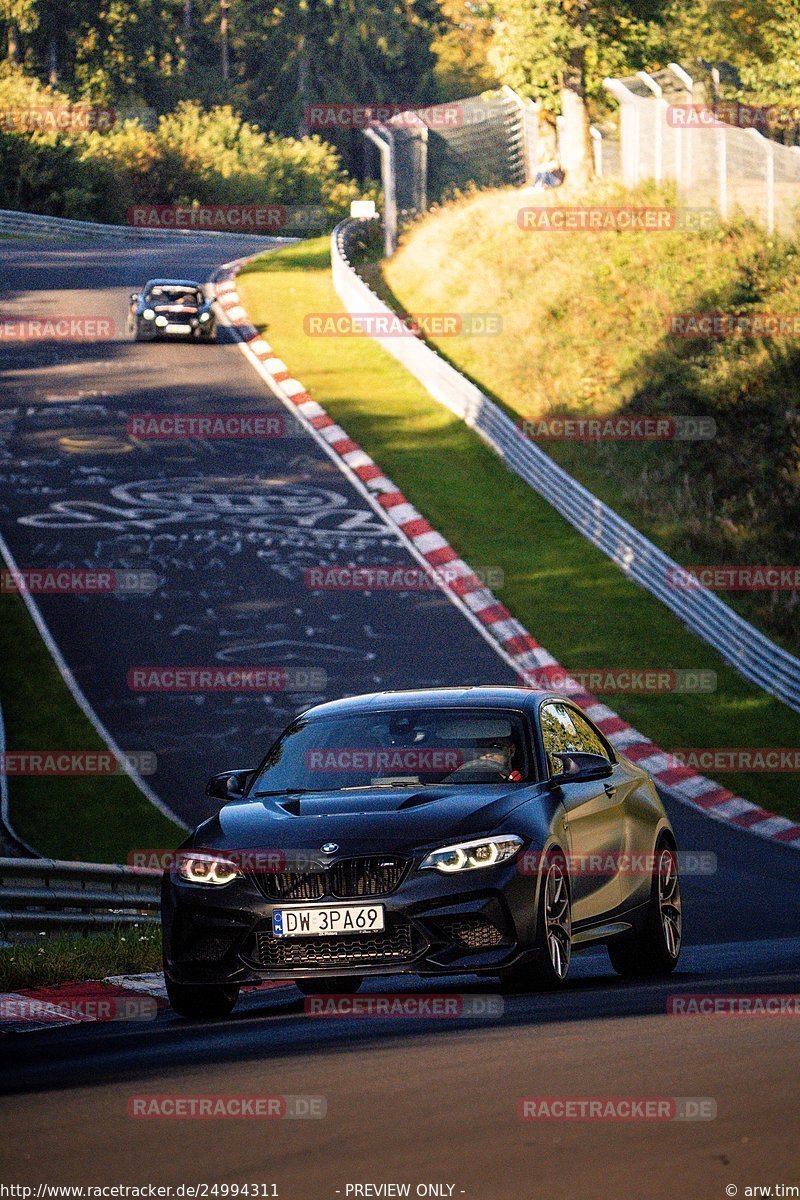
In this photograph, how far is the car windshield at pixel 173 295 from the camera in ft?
139

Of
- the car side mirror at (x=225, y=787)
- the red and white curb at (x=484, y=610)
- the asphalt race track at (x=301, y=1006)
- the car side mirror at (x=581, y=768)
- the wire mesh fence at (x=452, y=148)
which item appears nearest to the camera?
the asphalt race track at (x=301, y=1006)

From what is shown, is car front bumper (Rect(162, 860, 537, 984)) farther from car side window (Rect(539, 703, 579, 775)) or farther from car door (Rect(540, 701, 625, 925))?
car side window (Rect(539, 703, 579, 775))

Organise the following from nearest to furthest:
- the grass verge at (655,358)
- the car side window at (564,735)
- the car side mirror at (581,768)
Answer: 1. the car side mirror at (581,768)
2. the car side window at (564,735)
3. the grass verge at (655,358)

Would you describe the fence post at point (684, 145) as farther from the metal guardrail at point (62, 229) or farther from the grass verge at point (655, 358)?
the metal guardrail at point (62, 229)

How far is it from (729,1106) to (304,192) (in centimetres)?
9129

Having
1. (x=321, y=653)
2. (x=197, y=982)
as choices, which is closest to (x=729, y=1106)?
(x=197, y=982)

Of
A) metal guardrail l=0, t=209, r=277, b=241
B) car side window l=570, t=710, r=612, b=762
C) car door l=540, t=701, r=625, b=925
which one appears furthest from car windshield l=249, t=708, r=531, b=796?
metal guardrail l=0, t=209, r=277, b=241

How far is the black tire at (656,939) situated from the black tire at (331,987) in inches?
56.6

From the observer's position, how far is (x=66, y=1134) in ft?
19.7

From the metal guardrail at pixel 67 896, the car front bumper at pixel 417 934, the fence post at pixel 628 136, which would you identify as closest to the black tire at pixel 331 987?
the car front bumper at pixel 417 934

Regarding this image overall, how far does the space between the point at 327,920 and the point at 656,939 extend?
8.07ft

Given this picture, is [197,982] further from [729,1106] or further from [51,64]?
[51,64]

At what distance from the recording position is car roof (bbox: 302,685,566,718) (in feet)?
33.1

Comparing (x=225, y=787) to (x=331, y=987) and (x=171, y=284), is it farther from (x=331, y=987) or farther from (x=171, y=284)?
(x=171, y=284)
